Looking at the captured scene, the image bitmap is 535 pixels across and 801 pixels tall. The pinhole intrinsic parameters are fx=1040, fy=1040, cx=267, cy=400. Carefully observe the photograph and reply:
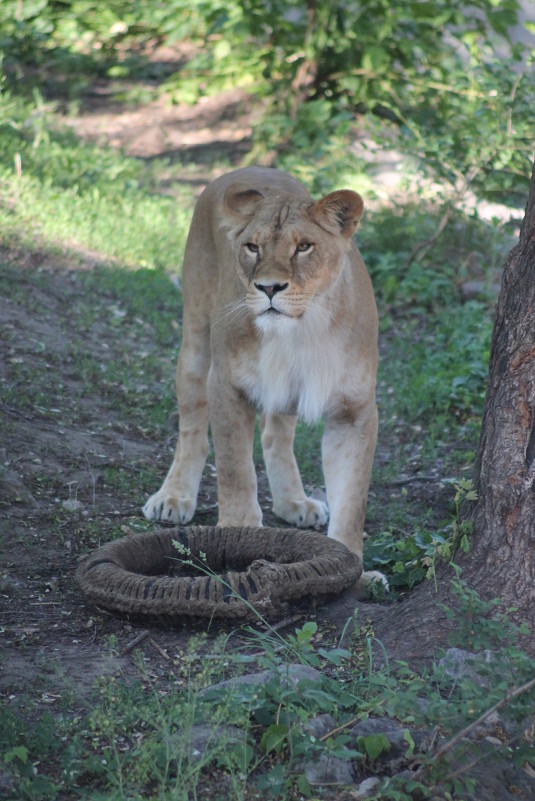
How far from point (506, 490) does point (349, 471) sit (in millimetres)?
1029

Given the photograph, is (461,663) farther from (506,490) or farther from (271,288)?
(271,288)

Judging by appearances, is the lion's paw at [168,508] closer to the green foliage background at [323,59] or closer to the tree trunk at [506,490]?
the tree trunk at [506,490]

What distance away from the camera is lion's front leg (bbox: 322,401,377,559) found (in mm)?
4098

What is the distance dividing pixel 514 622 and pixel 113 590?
4.20ft

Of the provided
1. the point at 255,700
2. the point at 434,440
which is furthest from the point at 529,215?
the point at 434,440

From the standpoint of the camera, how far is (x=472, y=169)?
300 inches

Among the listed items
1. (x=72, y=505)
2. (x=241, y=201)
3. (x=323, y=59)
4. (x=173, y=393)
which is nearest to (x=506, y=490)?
(x=241, y=201)

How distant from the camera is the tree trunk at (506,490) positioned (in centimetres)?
316

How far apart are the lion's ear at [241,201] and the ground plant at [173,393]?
1.42 metres

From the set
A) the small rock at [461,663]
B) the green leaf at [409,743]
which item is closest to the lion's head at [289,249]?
the small rock at [461,663]

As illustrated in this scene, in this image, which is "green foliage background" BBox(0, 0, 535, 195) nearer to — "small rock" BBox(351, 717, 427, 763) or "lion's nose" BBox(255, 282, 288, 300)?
"lion's nose" BBox(255, 282, 288, 300)

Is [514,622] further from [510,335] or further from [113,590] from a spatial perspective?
[113,590]

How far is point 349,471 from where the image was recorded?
415 cm

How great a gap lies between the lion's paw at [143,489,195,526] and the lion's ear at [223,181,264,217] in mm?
1382
